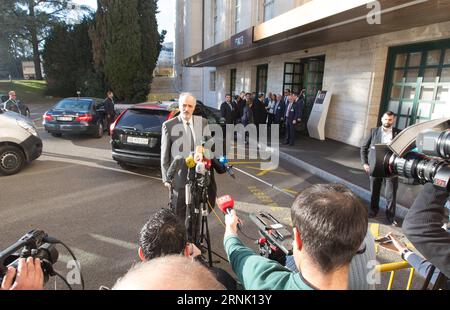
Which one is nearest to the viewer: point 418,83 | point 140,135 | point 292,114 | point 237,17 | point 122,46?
point 140,135

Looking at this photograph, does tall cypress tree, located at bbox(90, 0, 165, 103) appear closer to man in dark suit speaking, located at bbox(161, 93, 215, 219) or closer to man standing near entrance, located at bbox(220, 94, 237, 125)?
man standing near entrance, located at bbox(220, 94, 237, 125)

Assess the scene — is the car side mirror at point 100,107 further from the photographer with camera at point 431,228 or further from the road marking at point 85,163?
the photographer with camera at point 431,228

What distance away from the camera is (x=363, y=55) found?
882 centimetres

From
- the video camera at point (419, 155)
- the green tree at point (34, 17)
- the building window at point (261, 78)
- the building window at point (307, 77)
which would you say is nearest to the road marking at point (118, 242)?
the video camera at point (419, 155)

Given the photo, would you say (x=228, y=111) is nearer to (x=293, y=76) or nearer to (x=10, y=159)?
(x=293, y=76)

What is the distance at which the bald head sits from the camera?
2.54ft

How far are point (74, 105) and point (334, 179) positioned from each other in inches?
358

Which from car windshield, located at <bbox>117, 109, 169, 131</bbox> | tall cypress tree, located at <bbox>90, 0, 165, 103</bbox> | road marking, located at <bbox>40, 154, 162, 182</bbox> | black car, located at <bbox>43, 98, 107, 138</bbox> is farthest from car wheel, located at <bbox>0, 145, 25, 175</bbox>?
tall cypress tree, located at <bbox>90, 0, 165, 103</bbox>

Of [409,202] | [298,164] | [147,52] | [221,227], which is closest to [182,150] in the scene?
[221,227]

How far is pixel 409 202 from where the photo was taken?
501cm

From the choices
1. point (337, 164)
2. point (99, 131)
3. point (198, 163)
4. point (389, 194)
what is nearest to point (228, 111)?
point (337, 164)

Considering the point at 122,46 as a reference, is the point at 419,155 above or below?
below

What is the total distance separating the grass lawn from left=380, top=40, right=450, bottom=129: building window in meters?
28.3

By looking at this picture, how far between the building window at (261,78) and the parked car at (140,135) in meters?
10.7
